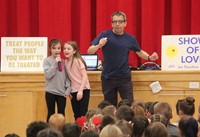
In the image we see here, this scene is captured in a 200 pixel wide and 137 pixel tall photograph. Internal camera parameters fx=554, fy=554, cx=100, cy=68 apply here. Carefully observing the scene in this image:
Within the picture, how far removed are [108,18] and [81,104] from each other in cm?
224

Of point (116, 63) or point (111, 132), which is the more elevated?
point (116, 63)

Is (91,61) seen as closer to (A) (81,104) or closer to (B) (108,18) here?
(A) (81,104)

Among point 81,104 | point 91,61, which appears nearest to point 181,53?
point 91,61

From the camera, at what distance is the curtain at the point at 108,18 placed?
25.5 feet

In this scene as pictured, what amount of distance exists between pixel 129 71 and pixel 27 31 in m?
2.35

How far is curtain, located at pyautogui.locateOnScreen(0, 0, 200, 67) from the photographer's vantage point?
7.77 m

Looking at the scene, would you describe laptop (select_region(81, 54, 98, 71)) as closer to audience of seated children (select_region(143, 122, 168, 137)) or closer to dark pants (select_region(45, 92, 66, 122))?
dark pants (select_region(45, 92, 66, 122))

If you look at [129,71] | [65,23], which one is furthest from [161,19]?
[129,71]

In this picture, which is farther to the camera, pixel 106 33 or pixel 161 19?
pixel 161 19

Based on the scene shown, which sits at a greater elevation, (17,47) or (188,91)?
(17,47)

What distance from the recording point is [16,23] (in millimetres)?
8078

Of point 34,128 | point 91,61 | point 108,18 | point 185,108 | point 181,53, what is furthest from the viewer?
point 108,18

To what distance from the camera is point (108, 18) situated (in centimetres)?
785

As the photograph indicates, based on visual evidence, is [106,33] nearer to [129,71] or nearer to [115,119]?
[129,71]
